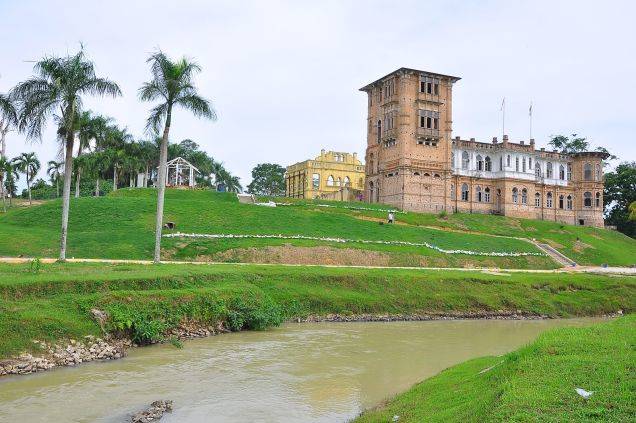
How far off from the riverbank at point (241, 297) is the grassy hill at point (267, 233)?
7353mm

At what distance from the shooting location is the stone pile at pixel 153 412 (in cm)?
1206

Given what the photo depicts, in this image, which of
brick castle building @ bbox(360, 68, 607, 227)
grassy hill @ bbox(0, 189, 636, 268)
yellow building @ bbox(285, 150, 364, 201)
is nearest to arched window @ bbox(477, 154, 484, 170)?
brick castle building @ bbox(360, 68, 607, 227)

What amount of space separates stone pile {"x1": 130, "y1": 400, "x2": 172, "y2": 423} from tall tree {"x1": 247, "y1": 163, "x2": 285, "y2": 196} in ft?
336

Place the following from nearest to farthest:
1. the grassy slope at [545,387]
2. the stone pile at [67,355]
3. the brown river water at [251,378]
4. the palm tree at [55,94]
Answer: the grassy slope at [545,387]
the brown river water at [251,378]
the stone pile at [67,355]
the palm tree at [55,94]

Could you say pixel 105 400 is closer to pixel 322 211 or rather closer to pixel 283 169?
pixel 322 211

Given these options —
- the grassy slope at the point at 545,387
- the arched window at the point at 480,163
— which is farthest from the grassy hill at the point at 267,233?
the grassy slope at the point at 545,387

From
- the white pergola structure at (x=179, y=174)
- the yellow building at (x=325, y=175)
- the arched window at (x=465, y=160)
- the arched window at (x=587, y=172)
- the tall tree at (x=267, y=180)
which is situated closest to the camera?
the white pergola structure at (x=179, y=174)

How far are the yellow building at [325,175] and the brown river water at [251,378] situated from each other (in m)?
67.7

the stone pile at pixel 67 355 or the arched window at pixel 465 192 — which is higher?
the arched window at pixel 465 192

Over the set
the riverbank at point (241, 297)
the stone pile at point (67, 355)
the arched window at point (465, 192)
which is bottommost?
the stone pile at point (67, 355)

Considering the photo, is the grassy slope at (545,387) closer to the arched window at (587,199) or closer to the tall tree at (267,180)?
the arched window at (587,199)

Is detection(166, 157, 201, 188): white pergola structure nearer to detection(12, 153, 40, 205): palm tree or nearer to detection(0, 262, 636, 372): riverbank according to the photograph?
detection(12, 153, 40, 205): palm tree

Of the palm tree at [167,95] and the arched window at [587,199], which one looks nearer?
the palm tree at [167,95]

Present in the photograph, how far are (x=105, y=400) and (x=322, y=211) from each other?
45.0 m
